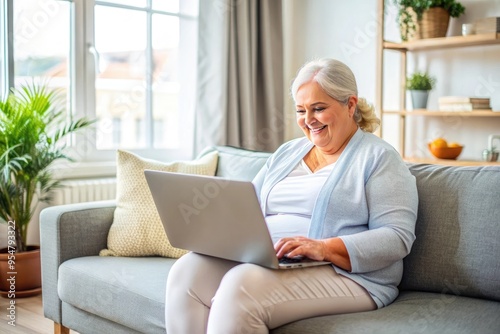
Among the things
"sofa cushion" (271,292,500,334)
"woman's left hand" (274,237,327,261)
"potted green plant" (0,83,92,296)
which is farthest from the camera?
"potted green plant" (0,83,92,296)

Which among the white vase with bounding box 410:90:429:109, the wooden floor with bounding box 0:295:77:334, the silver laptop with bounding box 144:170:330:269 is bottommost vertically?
the wooden floor with bounding box 0:295:77:334

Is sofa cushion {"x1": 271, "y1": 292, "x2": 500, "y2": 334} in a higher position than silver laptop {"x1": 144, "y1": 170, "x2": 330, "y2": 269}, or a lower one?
lower

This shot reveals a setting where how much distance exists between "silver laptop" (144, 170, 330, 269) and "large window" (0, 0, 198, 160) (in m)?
1.86

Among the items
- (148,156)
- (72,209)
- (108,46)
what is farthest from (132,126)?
(72,209)

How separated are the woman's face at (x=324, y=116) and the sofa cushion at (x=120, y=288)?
669 millimetres

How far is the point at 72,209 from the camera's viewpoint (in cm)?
237

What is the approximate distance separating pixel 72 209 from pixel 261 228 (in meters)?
1.11

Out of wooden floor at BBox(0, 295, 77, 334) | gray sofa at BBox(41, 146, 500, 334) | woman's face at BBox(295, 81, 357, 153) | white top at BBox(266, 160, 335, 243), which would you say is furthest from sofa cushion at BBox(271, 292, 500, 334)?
wooden floor at BBox(0, 295, 77, 334)

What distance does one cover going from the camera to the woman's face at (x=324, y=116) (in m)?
1.86

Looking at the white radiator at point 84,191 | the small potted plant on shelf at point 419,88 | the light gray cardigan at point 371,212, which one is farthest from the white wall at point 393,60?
the light gray cardigan at point 371,212

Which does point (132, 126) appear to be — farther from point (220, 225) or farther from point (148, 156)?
point (220, 225)

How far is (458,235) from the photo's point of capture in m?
1.77

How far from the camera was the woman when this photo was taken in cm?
156

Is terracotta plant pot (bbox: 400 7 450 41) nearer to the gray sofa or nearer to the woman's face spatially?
the gray sofa
